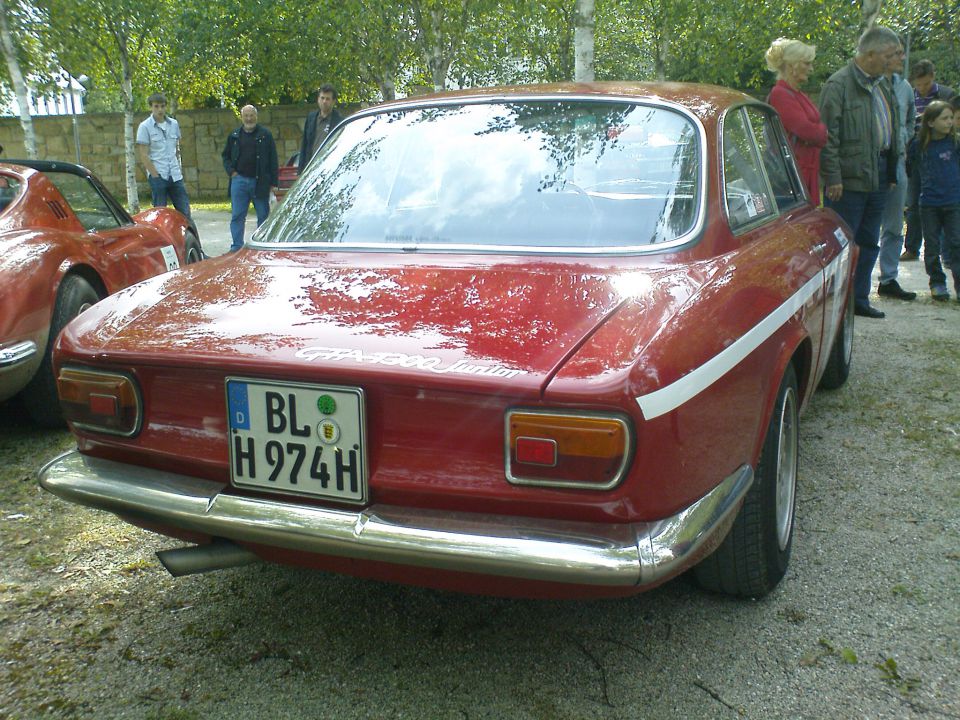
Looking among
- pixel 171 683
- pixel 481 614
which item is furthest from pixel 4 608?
pixel 481 614

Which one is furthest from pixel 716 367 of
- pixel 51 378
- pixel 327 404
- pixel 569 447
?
pixel 51 378

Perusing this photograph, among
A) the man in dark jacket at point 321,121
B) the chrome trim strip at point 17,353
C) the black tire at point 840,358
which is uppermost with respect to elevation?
the man in dark jacket at point 321,121

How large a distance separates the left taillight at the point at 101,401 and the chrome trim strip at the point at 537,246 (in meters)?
A: 0.81

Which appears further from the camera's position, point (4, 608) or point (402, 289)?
point (4, 608)

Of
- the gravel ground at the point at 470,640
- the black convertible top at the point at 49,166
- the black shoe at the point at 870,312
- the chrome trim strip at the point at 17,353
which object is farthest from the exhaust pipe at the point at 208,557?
the black shoe at the point at 870,312

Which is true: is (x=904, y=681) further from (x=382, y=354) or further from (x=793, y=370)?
(x=382, y=354)

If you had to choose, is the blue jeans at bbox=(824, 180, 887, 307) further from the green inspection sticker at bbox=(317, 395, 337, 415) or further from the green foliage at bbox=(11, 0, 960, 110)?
the green foliage at bbox=(11, 0, 960, 110)

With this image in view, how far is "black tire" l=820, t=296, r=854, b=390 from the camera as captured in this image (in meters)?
4.64

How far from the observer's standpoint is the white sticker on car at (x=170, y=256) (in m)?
5.91

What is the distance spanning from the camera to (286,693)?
223cm

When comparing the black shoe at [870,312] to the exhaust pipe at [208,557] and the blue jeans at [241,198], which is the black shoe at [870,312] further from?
the blue jeans at [241,198]

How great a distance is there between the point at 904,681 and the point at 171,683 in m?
1.80

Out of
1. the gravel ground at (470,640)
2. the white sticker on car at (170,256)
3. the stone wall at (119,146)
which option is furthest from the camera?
the stone wall at (119,146)

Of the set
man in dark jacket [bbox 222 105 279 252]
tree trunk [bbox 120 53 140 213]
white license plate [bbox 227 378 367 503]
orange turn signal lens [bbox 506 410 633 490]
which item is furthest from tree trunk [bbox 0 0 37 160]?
orange turn signal lens [bbox 506 410 633 490]
